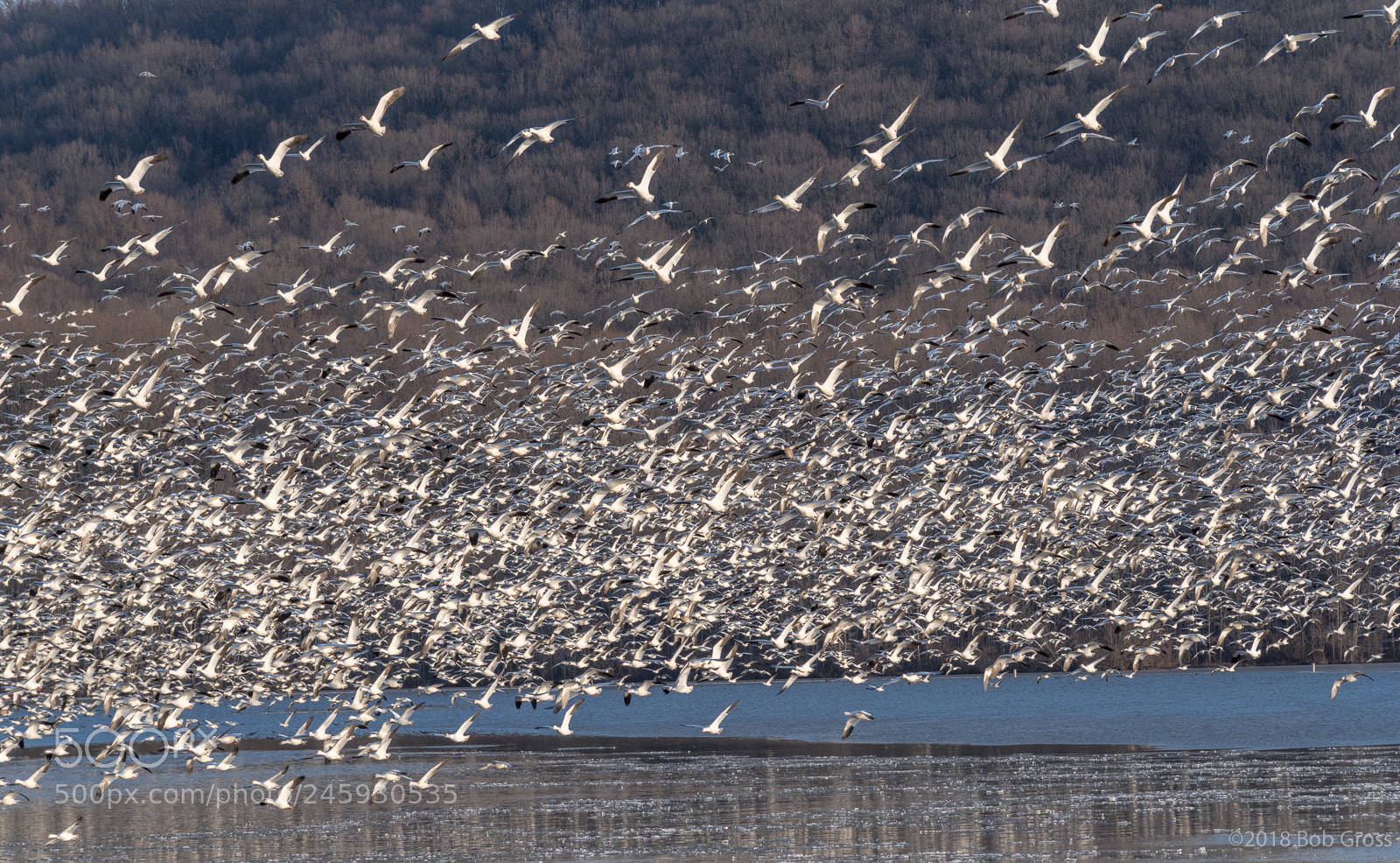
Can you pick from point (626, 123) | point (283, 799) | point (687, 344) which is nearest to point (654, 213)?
point (283, 799)

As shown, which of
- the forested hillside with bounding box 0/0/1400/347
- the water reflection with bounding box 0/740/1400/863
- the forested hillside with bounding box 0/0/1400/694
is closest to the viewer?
the water reflection with bounding box 0/740/1400/863

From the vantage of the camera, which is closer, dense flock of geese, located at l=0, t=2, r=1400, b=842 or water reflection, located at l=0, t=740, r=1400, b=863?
water reflection, located at l=0, t=740, r=1400, b=863

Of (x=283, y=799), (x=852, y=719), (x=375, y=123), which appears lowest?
(x=283, y=799)

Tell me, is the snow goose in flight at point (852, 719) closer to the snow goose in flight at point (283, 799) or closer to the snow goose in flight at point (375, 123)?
the snow goose in flight at point (283, 799)

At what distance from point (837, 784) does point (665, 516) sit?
6.95 m

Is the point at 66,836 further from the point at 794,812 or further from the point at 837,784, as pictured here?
the point at 837,784

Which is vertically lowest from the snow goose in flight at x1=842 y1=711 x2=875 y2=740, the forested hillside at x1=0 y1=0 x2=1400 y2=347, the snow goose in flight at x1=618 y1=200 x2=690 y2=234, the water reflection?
the water reflection

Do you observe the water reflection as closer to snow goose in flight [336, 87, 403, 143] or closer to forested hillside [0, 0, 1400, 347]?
A: snow goose in flight [336, 87, 403, 143]

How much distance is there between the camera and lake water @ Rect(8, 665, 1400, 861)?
65.9 ft

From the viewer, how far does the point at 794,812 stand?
22.7 m

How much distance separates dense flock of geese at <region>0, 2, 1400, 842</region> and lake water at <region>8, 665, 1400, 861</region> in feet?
3.61

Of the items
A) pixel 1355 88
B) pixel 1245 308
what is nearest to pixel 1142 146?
pixel 1355 88

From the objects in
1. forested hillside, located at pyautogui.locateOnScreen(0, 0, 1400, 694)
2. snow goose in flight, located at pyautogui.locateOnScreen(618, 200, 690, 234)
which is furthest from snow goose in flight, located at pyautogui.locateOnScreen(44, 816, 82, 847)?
snow goose in flight, located at pyautogui.locateOnScreen(618, 200, 690, 234)

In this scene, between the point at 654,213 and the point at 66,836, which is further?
the point at 654,213
